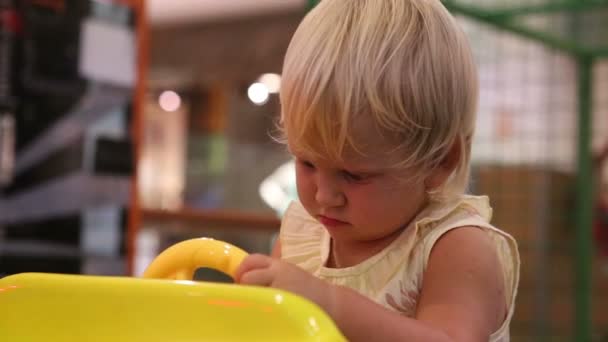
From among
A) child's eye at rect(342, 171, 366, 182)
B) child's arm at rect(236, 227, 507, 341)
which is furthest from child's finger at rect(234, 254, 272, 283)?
child's eye at rect(342, 171, 366, 182)

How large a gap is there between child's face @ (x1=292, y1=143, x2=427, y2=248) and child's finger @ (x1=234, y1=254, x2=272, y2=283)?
93mm

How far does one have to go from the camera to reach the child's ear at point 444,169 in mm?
633

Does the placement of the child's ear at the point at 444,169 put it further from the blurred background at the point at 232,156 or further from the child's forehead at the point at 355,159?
the blurred background at the point at 232,156

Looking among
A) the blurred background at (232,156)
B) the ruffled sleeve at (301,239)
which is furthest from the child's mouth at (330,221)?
the blurred background at (232,156)

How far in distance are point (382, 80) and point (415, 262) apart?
0.47 ft

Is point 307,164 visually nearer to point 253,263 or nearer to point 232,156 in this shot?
point 253,263

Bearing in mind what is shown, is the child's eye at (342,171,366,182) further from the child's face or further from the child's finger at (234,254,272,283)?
the child's finger at (234,254,272,283)

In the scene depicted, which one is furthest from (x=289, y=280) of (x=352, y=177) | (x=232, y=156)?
(x=232, y=156)

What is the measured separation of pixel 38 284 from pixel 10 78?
89 cm

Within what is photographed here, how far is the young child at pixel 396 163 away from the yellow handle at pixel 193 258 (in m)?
0.06

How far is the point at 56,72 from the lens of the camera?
136cm

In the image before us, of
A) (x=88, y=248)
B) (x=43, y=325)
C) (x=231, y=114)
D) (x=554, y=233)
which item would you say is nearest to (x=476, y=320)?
(x=43, y=325)

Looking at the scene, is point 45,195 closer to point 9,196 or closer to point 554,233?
point 9,196

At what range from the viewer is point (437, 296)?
0.57 m
